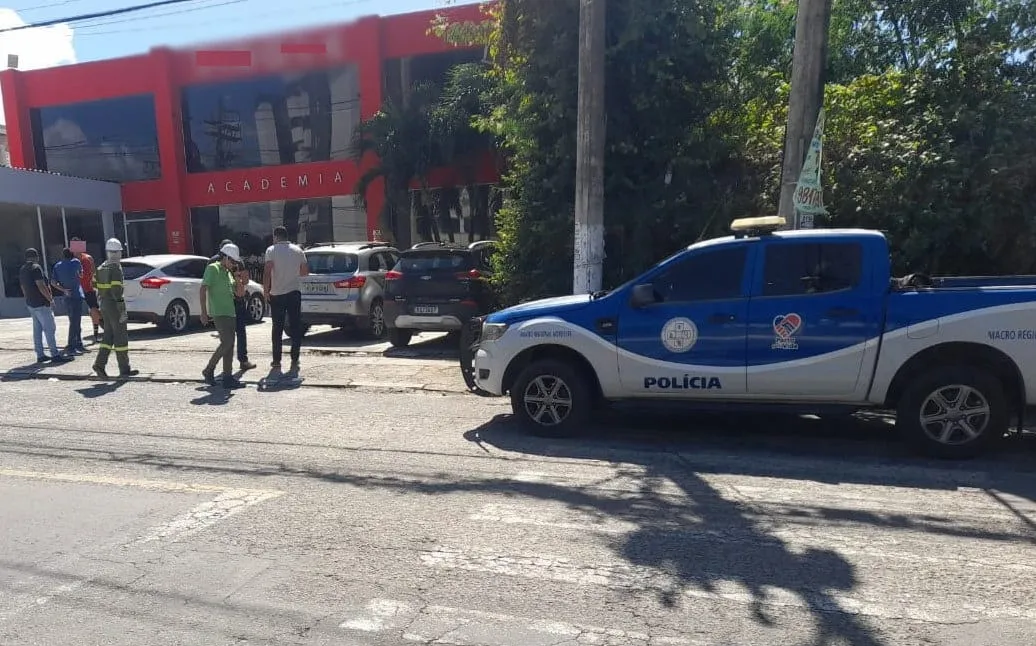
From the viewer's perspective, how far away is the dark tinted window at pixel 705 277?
6.29 metres

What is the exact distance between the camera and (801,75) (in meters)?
7.95

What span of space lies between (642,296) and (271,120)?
68.7 ft

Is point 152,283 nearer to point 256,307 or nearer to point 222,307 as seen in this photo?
point 256,307

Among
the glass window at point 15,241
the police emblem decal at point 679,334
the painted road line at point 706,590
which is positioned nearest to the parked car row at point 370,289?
the police emblem decal at point 679,334

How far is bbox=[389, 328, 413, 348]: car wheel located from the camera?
1191cm

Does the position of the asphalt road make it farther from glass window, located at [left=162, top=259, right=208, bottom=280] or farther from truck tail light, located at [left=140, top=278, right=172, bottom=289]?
glass window, located at [left=162, top=259, right=208, bottom=280]

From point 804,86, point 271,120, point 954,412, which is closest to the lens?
point 954,412

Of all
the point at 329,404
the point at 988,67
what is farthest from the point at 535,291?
the point at 988,67

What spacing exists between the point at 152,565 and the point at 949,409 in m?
5.63

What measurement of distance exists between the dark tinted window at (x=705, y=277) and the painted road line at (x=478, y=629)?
363 cm

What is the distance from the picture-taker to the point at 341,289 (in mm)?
12531

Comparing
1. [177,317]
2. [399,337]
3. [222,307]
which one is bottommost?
[399,337]

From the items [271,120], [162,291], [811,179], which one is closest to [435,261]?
[811,179]

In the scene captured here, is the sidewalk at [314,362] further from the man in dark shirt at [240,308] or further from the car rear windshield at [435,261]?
the car rear windshield at [435,261]
